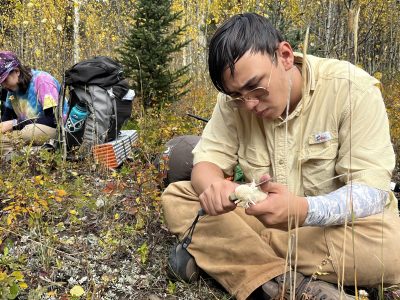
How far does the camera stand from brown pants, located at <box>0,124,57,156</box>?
3.70 metres

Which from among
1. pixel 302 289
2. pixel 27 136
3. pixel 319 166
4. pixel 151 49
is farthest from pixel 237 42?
pixel 151 49

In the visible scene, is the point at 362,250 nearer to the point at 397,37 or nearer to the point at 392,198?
the point at 392,198

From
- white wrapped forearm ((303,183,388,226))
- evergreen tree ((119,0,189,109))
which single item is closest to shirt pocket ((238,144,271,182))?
white wrapped forearm ((303,183,388,226))

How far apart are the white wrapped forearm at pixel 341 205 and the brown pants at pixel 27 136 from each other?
2.64m

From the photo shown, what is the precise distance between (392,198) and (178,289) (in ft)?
3.69

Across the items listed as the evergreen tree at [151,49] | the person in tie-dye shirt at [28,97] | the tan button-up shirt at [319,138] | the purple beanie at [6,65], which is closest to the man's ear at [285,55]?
the tan button-up shirt at [319,138]

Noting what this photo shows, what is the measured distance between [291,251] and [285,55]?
0.79m

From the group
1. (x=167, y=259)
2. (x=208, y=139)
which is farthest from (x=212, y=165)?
(x=167, y=259)

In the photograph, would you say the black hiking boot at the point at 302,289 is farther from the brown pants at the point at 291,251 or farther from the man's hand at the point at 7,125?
the man's hand at the point at 7,125

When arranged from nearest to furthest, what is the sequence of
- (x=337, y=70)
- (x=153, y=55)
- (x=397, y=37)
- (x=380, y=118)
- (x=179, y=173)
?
(x=380, y=118), (x=337, y=70), (x=179, y=173), (x=153, y=55), (x=397, y=37)

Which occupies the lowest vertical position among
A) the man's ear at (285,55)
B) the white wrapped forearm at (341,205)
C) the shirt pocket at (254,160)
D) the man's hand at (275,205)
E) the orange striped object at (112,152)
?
the orange striped object at (112,152)

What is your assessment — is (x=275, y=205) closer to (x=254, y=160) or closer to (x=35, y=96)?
(x=254, y=160)

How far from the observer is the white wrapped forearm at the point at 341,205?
1537 mm

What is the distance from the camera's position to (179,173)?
3.08 metres
